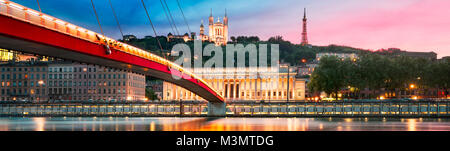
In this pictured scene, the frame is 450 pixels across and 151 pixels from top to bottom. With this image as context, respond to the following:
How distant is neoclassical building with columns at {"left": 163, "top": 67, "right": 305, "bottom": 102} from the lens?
19550 centimetres

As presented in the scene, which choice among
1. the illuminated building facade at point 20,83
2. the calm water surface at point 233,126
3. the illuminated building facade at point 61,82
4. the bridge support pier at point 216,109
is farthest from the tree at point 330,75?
the illuminated building facade at point 20,83

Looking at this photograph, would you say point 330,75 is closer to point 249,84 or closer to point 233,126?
point 249,84

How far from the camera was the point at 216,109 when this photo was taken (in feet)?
323

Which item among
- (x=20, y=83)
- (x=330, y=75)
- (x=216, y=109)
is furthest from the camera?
(x=20, y=83)

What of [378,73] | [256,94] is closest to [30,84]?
[256,94]

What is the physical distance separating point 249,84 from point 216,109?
331 ft

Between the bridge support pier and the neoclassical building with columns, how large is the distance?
3771 inches

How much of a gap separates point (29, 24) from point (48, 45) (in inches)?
107

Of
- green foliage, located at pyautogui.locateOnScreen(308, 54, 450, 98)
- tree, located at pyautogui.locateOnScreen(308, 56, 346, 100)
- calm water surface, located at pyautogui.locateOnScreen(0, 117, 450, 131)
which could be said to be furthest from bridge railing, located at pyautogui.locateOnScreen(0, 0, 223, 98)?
tree, located at pyautogui.locateOnScreen(308, 56, 346, 100)

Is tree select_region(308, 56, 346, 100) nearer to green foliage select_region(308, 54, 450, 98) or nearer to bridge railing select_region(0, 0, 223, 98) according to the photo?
green foliage select_region(308, 54, 450, 98)

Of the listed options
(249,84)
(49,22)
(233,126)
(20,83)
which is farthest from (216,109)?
(249,84)

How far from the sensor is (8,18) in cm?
3200

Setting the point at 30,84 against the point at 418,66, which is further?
the point at 30,84
